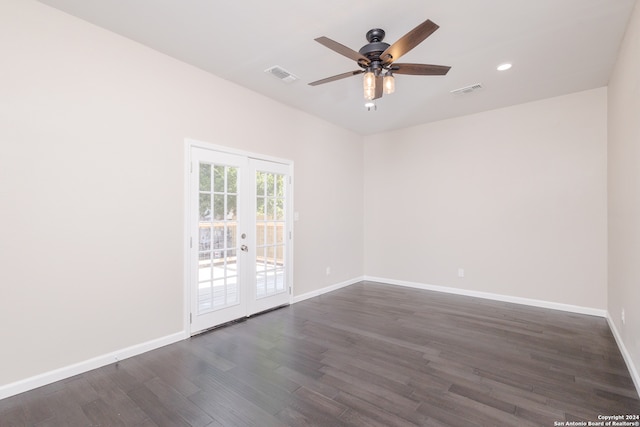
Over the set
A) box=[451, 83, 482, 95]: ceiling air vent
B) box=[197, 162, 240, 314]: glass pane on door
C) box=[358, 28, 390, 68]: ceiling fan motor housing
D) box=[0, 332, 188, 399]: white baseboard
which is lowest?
box=[0, 332, 188, 399]: white baseboard

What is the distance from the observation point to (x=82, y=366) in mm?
2654

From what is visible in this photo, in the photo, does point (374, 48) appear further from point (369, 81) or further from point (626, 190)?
point (626, 190)

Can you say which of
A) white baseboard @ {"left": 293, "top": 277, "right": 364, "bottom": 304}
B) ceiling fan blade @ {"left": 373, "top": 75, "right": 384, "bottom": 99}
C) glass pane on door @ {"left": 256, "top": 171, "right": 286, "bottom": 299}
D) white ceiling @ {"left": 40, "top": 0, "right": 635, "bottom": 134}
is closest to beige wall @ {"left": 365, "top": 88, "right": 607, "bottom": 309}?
white baseboard @ {"left": 293, "top": 277, "right": 364, "bottom": 304}

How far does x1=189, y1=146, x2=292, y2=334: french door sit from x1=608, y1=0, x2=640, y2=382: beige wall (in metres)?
3.77

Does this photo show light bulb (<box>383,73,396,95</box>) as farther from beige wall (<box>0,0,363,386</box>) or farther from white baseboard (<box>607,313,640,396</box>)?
white baseboard (<box>607,313,640,396</box>)

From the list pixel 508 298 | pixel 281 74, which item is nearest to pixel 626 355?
pixel 508 298

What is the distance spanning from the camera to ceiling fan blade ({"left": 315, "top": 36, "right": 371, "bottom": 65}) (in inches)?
85.8

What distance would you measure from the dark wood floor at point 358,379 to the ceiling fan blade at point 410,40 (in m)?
2.63

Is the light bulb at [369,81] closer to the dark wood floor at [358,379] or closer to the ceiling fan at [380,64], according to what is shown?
the ceiling fan at [380,64]

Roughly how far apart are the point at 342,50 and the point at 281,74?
1.52 meters

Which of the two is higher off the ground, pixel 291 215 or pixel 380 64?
pixel 380 64

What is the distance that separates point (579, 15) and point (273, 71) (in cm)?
292

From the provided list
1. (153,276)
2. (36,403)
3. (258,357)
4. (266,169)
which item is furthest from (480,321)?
(36,403)

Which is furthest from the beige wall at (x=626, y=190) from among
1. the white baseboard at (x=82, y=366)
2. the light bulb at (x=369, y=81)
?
the white baseboard at (x=82, y=366)
